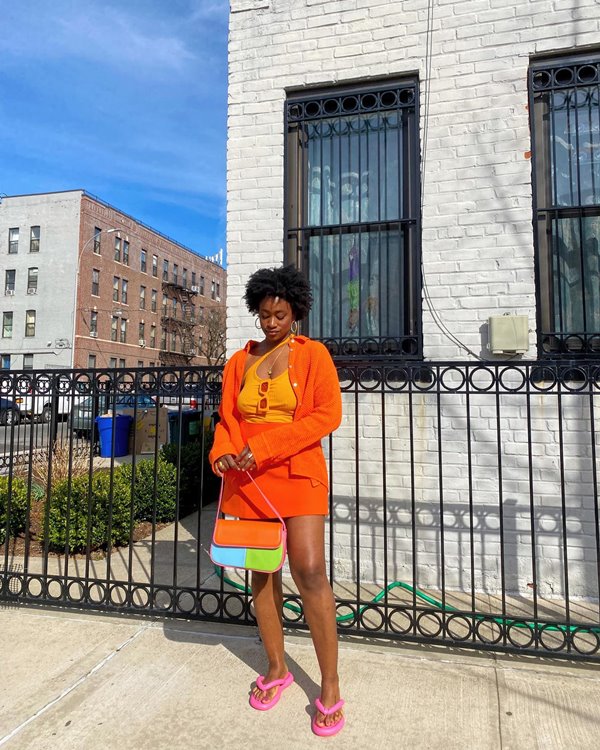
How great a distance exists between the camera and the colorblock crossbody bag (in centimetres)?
231

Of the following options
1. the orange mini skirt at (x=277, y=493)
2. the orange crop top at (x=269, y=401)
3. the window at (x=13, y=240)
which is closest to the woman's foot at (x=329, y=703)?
the orange mini skirt at (x=277, y=493)

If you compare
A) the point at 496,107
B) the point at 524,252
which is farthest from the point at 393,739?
the point at 496,107

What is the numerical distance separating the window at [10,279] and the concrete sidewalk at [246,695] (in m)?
40.5

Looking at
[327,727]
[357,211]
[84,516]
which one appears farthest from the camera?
[84,516]

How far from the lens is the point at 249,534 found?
2367 millimetres

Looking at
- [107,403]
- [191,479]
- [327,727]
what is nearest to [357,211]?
[107,403]

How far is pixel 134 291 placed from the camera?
4269 cm

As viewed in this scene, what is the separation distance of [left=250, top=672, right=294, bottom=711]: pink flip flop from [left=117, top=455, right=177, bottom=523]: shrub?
359cm

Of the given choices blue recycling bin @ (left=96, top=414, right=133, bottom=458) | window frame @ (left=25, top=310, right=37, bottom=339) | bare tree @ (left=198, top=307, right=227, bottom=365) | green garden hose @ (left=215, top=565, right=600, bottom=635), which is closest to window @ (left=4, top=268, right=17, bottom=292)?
window frame @ (left=25, top=310, right=37, bottom=339)

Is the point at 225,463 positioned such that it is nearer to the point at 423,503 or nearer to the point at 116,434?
the point at 423,503

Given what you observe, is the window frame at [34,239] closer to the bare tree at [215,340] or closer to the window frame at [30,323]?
the window frame at [30,323]

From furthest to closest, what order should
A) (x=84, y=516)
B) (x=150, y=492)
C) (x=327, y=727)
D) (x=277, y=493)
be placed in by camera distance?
(x=150, y=492) → (x=84, y=516) → (x=277, y=493) → (x=327, y=727)

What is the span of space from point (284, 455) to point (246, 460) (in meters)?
0.17

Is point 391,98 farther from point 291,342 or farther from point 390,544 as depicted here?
point 390,544
